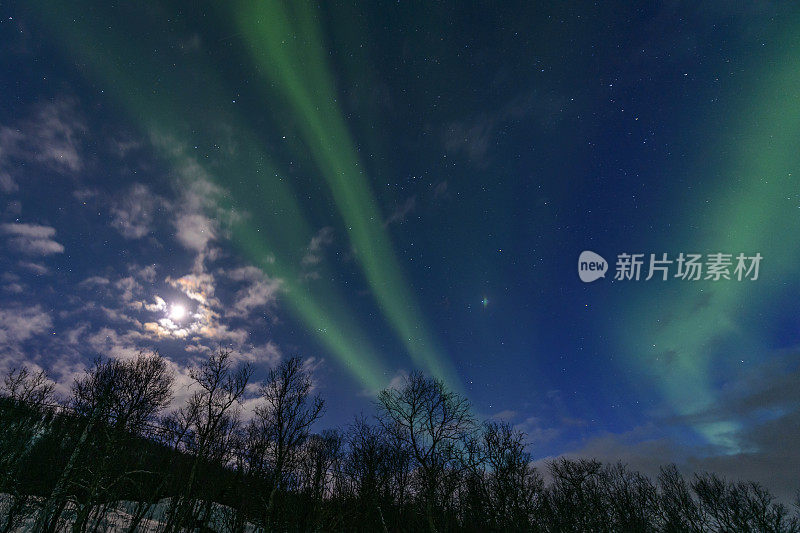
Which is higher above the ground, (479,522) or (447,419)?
(447,419)

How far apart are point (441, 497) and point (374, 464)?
10.6m

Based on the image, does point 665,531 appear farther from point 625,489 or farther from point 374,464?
point 374,464

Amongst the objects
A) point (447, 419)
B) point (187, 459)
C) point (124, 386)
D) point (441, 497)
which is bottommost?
point (187, 459)

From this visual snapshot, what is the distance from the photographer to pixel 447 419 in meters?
33.2

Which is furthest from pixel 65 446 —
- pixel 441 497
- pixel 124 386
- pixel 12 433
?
pixel 441 497

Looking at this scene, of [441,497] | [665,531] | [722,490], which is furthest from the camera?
[722,490]

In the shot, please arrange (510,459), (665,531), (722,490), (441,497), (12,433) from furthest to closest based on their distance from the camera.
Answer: (722,490) → (665,531) → (510,459) → (12,433) → (441,497)

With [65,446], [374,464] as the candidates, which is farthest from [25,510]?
[374,464]

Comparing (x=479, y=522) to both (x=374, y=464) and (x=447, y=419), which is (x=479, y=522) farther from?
(x=447, y=419)

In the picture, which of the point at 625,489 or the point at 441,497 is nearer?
the point at 441,497

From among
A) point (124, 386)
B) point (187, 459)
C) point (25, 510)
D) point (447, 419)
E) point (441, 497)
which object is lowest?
point (25, 510)

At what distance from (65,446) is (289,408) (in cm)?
4926

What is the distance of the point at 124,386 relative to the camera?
40000 mm

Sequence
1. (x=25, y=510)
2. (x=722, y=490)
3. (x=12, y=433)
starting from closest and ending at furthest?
1. (x=25, y=510)
2. (x=12, y=433)
3. (x=722, y=490)
